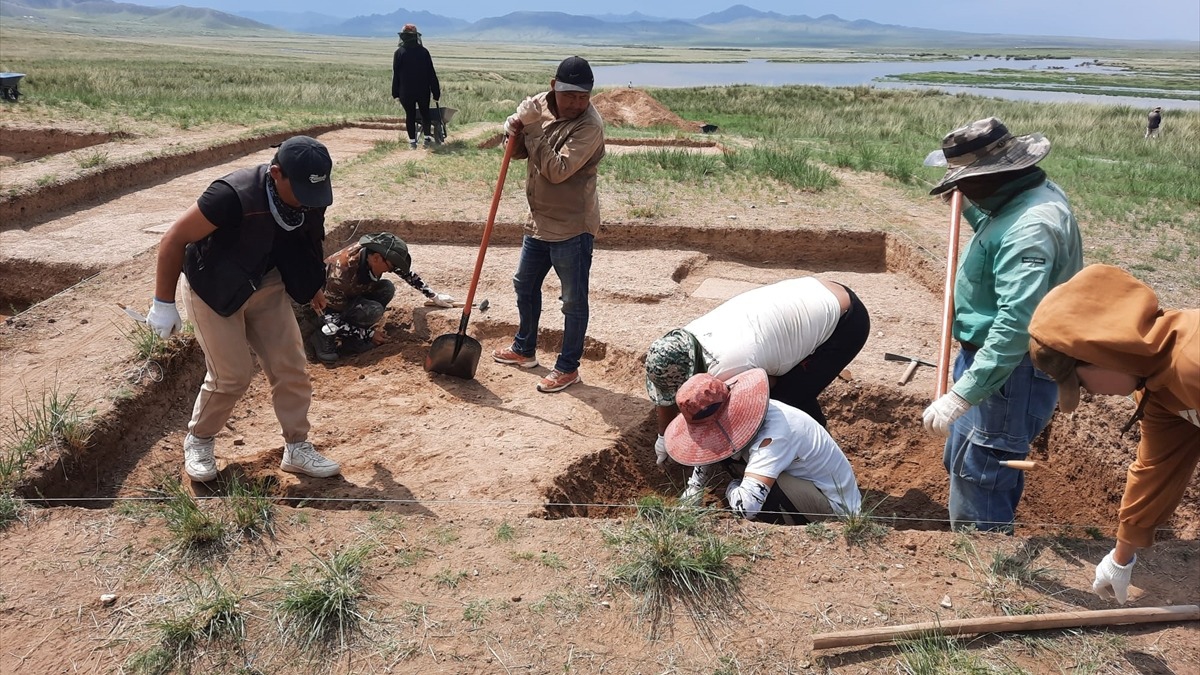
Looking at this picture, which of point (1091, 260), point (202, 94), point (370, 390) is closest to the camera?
point (370, 390)

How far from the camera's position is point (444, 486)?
3.88m

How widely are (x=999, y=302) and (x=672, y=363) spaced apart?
1.23 m

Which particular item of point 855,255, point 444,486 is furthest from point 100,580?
point 855,255

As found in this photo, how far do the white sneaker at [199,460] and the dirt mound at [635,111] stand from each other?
15728 mm

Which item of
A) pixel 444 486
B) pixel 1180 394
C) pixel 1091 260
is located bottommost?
pixel 444 486

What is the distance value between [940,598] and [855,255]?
5510mm

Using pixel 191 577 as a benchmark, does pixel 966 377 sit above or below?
above

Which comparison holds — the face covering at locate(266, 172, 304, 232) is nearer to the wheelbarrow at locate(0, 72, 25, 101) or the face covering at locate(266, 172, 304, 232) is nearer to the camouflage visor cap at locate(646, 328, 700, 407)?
the camouflage visor cap at locate(646, 328, 700, 407)

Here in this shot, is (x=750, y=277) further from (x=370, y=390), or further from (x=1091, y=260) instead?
(x=370, y=390)

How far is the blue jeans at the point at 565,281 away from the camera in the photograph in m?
4.55

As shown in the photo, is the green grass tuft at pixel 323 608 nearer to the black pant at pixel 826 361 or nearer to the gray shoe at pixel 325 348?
the black pant at pixel 826 361

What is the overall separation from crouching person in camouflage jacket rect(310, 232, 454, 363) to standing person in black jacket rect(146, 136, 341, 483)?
143 centimetres

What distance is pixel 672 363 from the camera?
3.29m

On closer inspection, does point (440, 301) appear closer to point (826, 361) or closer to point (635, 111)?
point (826, 361)
